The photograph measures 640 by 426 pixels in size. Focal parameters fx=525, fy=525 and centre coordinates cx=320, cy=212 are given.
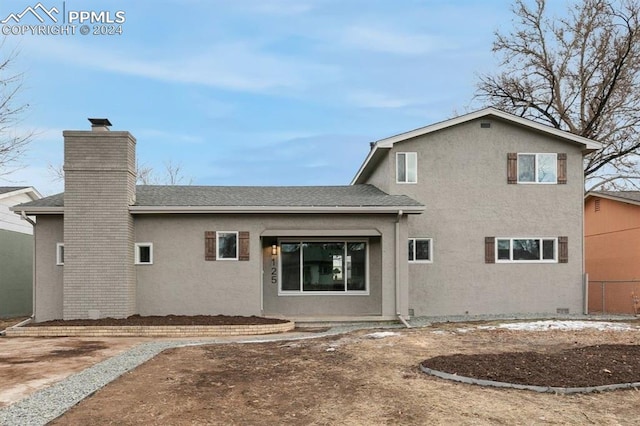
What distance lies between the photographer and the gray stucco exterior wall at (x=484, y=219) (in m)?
14.9

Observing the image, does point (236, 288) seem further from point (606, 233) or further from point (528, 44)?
point (528, 44)

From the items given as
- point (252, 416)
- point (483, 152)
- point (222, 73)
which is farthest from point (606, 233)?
point (252, 416)

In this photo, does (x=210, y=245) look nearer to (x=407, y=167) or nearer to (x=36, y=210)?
(x=36, y=210)

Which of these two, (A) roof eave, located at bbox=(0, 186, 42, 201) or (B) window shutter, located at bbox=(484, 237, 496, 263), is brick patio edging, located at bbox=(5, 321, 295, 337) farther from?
(A) roof eave, located at bbox=(0, 186, 42, 201)

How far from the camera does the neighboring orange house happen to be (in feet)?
55.9

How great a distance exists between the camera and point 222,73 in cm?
1797

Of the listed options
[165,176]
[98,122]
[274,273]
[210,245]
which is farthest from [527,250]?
[165,176]

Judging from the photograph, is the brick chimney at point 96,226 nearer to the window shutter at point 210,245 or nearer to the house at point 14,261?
the window shutter at point 210,245

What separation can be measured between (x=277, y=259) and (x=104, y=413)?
9.45 meters

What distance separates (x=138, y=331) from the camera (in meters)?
11.9

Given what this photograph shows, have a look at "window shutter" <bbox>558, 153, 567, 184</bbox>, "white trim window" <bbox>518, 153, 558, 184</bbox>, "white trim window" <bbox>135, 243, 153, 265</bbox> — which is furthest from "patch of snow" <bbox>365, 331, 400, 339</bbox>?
"window shutter" <bbox>558, 153, 567, 184</bbox>

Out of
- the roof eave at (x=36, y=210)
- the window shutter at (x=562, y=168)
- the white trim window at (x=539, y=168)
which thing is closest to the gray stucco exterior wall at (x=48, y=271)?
the roof eave at (x=36, y=210)

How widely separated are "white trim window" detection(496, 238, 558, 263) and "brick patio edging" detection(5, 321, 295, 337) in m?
7.49

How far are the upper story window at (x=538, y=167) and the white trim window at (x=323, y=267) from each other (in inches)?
195
